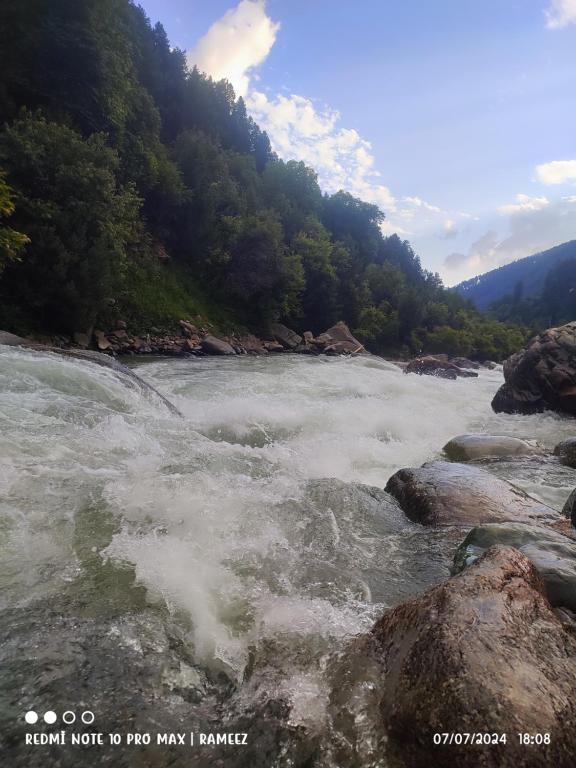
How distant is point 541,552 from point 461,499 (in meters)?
1.73

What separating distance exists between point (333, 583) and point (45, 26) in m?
35.1

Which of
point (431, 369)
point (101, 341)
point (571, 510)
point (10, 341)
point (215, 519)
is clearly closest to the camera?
point (215, 519)

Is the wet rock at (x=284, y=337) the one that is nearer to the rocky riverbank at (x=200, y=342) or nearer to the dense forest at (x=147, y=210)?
the rocky riverbank at (x=200, y=342)

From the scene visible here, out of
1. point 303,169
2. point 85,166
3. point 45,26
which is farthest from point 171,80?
point 85,166

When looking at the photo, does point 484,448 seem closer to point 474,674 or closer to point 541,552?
point 541,552

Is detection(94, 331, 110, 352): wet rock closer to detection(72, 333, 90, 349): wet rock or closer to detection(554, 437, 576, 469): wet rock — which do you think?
detection(72, 333, 90, 349): wet rock

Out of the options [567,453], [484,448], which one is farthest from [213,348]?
[567,453]

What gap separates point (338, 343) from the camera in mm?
40531

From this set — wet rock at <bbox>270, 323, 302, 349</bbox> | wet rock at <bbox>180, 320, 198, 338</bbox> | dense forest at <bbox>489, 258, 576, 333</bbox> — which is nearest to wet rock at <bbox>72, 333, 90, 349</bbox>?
wet rock at <bbox>180, 320, 198, 338</bbox>

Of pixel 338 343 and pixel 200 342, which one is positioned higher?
pixel 338 343

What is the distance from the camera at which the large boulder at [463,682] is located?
1926mm

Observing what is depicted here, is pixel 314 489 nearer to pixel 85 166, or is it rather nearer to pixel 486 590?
pixel 486 590
